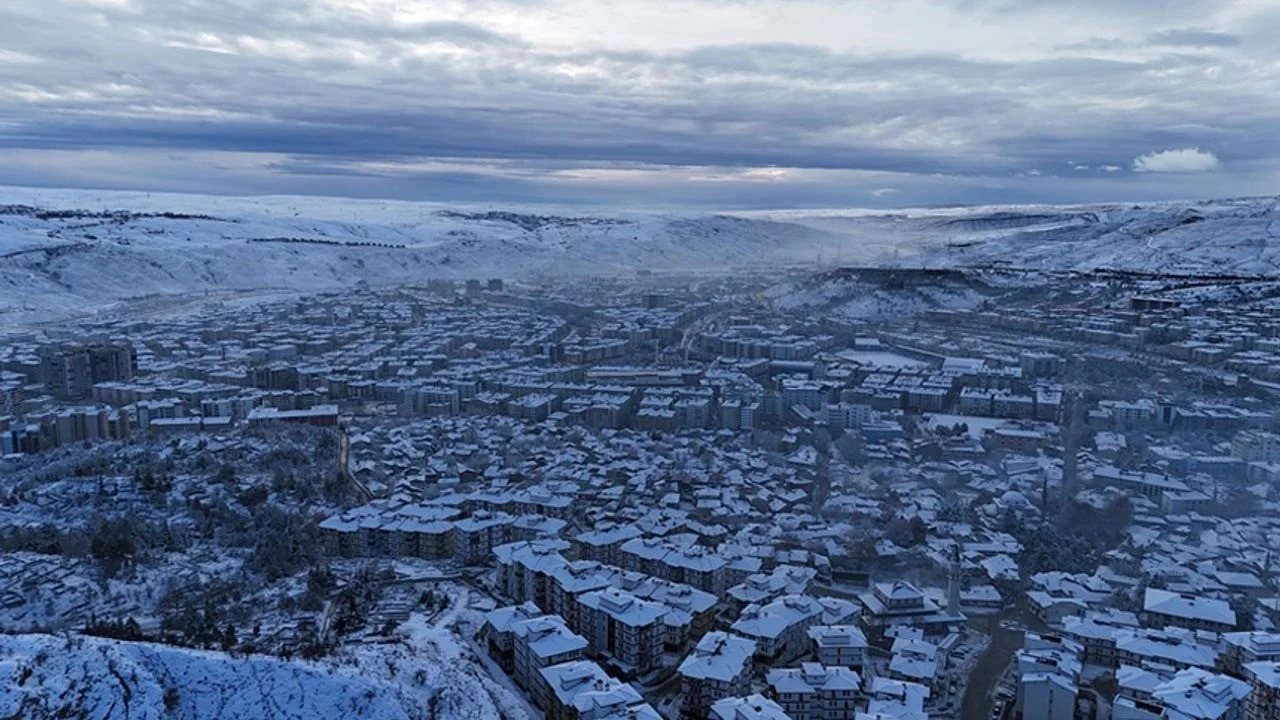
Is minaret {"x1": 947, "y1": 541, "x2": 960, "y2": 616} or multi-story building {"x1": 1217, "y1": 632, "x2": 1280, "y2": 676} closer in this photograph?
multi-story building {"x1": 1217, "y1": 632, "x2": 1280, "y2": 676}

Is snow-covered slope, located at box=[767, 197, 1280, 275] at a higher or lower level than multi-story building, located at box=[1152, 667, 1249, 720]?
higher

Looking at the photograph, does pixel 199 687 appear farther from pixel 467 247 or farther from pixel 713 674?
pixel 467 247

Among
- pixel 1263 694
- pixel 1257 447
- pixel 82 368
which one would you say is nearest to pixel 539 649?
pixel 1263 694

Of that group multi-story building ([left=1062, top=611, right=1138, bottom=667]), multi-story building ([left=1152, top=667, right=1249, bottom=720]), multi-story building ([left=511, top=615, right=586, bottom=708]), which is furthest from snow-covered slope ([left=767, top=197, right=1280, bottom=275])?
multi-story building ([left=511, top=615, right=586, bottom=708])

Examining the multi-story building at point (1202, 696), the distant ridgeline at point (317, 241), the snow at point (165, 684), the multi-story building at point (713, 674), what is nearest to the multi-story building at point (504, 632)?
the snow at point (165, 684)

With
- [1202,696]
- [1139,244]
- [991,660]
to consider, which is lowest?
[991,660]

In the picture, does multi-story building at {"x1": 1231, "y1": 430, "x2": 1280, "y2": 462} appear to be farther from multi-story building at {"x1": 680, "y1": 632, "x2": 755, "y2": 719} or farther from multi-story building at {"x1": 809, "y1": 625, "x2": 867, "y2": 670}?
multi-story building at {"x1": 680, "y1": 632, "x2": 755, "y2": 719}

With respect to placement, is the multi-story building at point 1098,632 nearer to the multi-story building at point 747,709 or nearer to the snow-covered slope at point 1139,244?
the multi-story building at point 747,709
